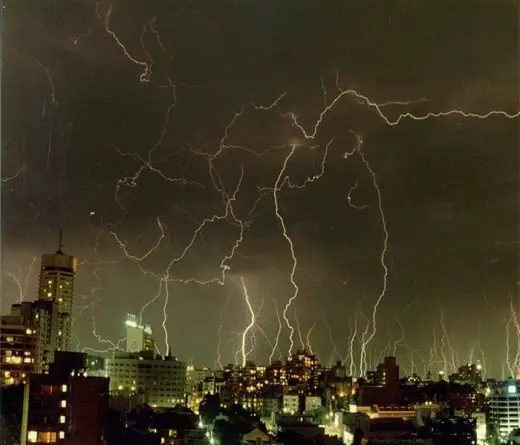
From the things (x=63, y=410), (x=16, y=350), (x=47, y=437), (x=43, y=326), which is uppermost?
(x=43, y=326)

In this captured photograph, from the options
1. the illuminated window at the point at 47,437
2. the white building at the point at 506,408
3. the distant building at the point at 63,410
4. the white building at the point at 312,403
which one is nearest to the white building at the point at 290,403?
the white building at the point at 312,403

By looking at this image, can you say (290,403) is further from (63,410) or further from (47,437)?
(47,437)

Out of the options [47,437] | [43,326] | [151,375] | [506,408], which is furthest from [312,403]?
[47,437]

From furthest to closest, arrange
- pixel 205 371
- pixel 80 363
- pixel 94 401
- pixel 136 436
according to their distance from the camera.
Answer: pixel 205 371
pixel 136 436
pixel 80 363
pixel 94 401

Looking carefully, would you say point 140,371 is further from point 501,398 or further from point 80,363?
point 80,363

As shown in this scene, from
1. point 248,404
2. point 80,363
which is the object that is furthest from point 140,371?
A: point 80,363
